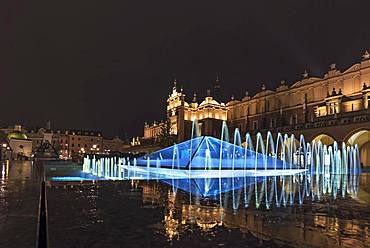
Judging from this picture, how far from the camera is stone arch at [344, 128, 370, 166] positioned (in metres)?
36.2

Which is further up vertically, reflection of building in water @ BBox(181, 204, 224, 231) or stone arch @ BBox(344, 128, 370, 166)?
stone arch @ BBox(344, 128, 370, 166)

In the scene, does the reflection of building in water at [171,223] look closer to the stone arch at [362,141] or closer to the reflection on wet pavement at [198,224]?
the reflection on wet pavement at [198,224]

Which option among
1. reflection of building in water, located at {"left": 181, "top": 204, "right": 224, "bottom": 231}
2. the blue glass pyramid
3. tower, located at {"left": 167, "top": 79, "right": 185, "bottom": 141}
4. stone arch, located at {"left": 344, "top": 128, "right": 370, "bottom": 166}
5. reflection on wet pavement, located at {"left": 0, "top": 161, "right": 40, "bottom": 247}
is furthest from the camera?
tower, located at {"left": 167, "top": 79, "right": 185, "bottom": 141}

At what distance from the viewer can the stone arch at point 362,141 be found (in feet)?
119

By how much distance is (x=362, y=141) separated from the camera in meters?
38.8

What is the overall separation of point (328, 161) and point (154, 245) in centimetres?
3630

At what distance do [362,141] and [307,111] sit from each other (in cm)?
1953

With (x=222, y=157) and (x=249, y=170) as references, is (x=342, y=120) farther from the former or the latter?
(x=249, y=170)

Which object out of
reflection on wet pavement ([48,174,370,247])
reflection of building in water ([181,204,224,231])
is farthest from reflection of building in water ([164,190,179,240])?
reflection of building in water ([181,204,224,231])

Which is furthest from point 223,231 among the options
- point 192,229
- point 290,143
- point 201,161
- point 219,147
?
point 290,143

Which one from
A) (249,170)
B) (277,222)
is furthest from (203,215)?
(249,170)

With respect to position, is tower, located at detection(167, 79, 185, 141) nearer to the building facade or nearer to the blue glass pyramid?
the building facade

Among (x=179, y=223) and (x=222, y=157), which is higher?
(x=222, y=157)

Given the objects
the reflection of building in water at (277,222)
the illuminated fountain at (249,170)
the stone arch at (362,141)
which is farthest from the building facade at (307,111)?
the reflection of building in water at (277,222)
